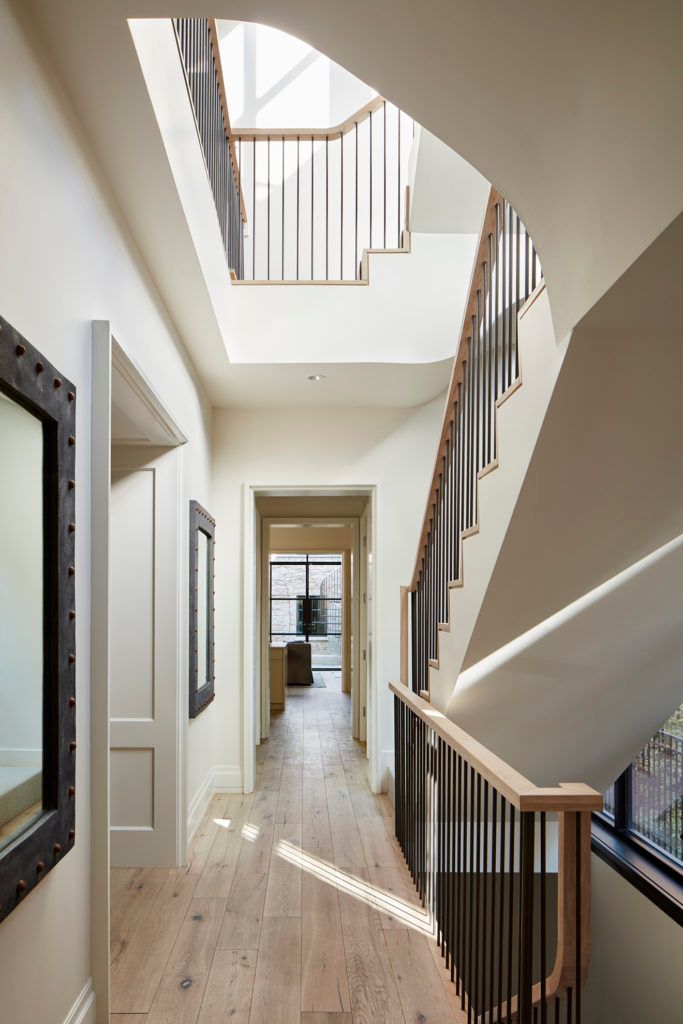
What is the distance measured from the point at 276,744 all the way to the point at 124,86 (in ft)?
19.6

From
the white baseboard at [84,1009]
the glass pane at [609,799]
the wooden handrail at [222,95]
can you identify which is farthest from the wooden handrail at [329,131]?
the white baseboard at [84,1009]

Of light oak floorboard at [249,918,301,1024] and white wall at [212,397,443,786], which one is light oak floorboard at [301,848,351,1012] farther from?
white wall at [212,397,443,786]

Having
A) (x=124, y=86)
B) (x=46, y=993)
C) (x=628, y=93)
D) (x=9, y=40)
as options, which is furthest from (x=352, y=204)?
(x=46, y=993)

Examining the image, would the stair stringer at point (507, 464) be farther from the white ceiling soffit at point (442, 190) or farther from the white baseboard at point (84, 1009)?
the white ceiling soffit at point (442, 190)

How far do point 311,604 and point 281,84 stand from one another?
9.02 meters

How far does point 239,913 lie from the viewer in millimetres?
3303

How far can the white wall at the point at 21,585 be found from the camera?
164 cm

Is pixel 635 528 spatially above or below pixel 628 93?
below

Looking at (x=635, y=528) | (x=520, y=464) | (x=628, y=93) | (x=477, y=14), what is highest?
(x=477, y=14)

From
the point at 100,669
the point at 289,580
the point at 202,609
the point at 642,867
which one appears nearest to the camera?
the point at 100,669

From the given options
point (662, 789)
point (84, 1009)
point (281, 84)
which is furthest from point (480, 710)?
point (281, 84)

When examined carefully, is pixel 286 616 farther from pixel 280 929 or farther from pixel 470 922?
pixel 470 922

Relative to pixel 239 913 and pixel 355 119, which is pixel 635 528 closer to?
pixel 239 913

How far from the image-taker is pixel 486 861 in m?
2.22
